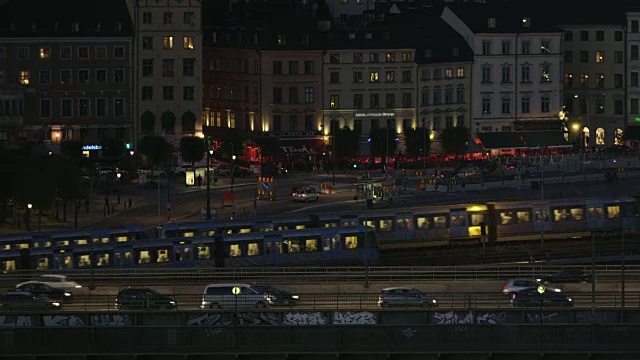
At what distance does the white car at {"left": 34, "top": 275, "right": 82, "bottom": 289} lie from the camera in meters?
71.1

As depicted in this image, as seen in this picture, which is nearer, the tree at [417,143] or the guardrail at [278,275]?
the guardrail at [278,275]

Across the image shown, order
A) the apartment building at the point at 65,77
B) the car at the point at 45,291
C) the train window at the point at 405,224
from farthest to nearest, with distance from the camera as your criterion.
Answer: the apartment building at the point at 65,77 < the train window at the point at 405,224 < the car at the point at 45,291

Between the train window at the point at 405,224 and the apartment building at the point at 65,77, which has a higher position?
the apartment building at the point at 65,77

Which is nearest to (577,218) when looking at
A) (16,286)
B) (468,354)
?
(16,286)

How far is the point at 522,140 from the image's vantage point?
434 feet

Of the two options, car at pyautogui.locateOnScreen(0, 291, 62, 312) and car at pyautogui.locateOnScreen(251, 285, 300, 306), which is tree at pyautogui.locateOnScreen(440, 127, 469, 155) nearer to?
car at pyautogui.locateOnScreen(251, 285, 300, 306)

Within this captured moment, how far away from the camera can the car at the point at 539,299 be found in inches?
2494

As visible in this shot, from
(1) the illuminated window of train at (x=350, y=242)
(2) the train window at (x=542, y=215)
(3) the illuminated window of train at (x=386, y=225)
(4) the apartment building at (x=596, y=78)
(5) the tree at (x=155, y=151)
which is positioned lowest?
(1) the illuminated window of train at (x=350, y=242)

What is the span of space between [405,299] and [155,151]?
6054cm

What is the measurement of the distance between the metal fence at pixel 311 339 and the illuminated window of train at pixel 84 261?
83.3ft

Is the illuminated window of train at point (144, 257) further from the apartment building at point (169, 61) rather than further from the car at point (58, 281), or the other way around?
the apartment building at point (169, 61)

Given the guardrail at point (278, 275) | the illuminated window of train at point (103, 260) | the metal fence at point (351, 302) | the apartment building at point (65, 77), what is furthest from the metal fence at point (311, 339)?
the apartment building at point (65, 77)

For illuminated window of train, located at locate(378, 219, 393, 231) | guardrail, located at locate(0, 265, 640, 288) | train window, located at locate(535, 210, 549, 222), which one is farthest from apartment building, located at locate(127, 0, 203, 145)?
guardrail, located at locate(0, 265, 640, 288)

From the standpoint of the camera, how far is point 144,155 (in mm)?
123750
